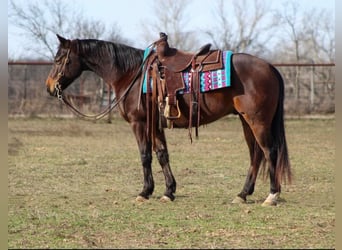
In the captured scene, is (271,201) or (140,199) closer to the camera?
(271,201)

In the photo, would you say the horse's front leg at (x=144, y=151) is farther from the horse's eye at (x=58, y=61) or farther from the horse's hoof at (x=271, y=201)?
the horse's hoof at (x=271, y=201)

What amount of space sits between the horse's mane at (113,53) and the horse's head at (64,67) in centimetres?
10

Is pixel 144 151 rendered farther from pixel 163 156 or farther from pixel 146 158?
pixel 163 156

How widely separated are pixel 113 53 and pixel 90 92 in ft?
49.6

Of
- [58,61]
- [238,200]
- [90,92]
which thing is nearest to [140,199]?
[238,200]

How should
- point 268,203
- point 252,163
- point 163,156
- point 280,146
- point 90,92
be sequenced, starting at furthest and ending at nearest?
1. point 90,92
2. point 163,156
3. point 252,163
4. point 280,146
5. point 268,203

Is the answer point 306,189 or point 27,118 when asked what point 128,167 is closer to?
point 306,189

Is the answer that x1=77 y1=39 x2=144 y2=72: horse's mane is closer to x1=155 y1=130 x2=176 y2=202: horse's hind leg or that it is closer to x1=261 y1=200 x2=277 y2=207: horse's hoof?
x1=155 y1=130 x2=176 y2=202: horse's hind leg

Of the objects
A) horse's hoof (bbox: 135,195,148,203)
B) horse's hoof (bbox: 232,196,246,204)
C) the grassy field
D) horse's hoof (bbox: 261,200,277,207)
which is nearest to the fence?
the grassy field

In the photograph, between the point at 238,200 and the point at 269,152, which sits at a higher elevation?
the point at 269,152

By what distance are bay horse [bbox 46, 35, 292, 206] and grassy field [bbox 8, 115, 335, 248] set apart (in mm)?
318

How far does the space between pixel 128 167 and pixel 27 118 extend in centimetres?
1231

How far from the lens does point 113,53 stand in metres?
6.41

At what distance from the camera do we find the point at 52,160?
9.60 metres
